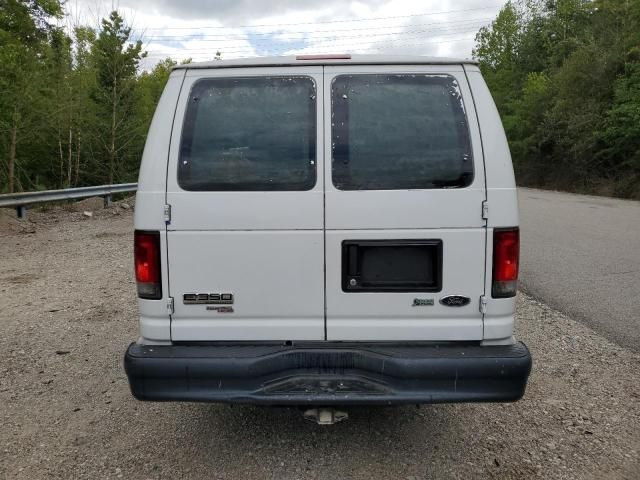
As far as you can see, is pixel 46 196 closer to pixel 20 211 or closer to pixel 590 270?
pixel 20 211

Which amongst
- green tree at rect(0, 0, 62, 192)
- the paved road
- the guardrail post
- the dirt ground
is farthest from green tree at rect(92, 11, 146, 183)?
the dirt ground

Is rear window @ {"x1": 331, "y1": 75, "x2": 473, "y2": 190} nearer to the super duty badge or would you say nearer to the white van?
the white van

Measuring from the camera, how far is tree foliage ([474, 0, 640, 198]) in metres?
25.9

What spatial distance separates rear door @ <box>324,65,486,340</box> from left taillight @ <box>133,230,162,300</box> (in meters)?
0.90

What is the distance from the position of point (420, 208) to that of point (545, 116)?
35.3m

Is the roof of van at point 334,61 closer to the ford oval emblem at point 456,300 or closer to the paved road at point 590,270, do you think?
the ford oval emblem at point 456,300

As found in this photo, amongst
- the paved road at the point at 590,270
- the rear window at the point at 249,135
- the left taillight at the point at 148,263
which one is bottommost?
the paved road at the point at 590,270

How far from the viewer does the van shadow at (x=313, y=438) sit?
10.4ft

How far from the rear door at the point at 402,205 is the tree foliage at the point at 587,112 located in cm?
2526

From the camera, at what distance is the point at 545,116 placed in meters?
34.5

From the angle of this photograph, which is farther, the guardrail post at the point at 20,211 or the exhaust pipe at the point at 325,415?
the guardrail post at the point at 20,211

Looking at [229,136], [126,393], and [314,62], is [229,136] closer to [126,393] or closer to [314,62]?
[314,62]

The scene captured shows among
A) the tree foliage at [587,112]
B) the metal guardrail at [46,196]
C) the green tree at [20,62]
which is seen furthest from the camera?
the tree foliage at [587,112]

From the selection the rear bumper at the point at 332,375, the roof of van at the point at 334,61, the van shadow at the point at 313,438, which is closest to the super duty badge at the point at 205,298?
the rear bumper at the point at 332,375
